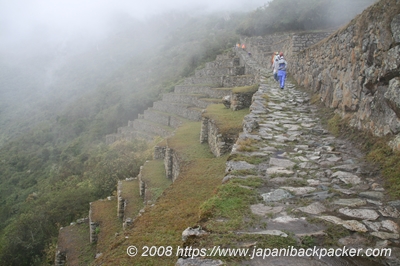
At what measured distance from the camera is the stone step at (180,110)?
1582cm

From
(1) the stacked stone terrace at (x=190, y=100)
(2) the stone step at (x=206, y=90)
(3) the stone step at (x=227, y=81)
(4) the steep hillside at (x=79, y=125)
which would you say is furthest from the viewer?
(1) the stacked stone terrace at (x=190, y=100)

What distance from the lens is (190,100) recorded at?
60.3 ft

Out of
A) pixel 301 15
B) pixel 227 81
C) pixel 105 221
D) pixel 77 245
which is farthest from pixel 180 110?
pixel 301 15

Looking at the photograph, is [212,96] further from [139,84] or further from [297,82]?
[139,84]

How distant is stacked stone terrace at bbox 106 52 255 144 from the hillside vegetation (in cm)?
151

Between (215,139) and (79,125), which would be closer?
(215,139)

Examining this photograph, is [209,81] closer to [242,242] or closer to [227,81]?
[227,81]

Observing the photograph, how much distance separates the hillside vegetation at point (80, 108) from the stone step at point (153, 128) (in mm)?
1176

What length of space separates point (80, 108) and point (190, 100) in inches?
995

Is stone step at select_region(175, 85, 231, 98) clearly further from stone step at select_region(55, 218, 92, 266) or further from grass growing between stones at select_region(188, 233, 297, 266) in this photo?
grass growing between stones at select_region(188, 233, 297, 266)

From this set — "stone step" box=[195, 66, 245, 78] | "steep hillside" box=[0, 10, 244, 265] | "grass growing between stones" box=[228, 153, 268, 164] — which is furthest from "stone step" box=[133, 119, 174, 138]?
"grass growing between stones" box=[228, 153, 268, 164]

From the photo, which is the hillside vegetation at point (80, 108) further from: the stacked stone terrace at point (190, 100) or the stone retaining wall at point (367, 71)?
the stone retaining wall at point (367, 71)

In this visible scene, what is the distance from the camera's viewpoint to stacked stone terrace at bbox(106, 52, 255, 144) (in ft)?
53.5

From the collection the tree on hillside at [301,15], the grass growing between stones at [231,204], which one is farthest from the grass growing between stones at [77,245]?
the tree on hillside at [301,15]
